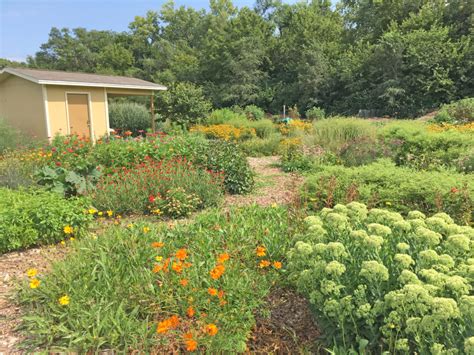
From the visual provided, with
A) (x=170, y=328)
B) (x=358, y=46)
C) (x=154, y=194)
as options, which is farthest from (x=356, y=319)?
(x=358, y=46)

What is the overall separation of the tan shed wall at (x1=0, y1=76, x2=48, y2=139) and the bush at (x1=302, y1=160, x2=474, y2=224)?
1064 cm

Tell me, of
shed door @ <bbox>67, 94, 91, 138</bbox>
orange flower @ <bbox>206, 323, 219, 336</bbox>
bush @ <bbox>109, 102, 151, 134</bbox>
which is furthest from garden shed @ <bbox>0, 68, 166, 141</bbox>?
orange flower @ <bbox>206, 323, 219, 336</bbox>

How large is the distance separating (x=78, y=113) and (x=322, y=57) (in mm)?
19798

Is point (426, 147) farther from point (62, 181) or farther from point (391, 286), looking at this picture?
point (62, 181)

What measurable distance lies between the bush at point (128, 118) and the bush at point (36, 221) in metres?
14.7

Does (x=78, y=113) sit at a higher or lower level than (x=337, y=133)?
higher

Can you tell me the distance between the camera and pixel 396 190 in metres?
4.59

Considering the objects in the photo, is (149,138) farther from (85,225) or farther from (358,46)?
(358,46)

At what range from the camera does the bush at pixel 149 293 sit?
2.28 m

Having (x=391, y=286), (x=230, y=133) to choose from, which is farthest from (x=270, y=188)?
(x=230, y=133)

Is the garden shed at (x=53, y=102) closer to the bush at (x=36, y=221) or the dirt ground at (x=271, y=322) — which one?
the bush at (x=36, y=221)

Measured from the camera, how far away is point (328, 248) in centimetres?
220

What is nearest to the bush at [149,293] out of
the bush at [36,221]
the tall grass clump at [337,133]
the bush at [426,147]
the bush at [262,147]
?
the bush at [36,221]

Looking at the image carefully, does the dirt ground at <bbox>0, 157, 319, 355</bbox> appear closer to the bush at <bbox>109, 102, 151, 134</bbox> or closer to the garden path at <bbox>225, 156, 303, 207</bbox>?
the garden path at <bbox>225, 156, 303, 207</bbox>
